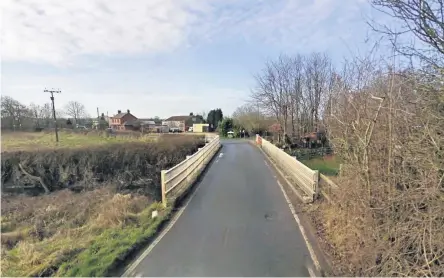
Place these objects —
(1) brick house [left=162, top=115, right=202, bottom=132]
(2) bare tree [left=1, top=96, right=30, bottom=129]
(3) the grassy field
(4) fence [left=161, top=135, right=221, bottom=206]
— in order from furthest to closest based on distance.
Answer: (1) brick house [left=162, top=115, right=202, bottom=132] → (2) bare tree [left=1, top=96, right=30, bottom=129] → (3) the grassy field → (4) fence [left=161, top=135, right=221, bottom=206]

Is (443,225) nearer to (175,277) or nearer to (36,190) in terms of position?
(175,277)

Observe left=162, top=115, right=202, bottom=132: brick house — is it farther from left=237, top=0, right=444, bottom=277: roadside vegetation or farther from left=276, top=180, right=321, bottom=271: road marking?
left=237, top=0, right=444, bottom=277: roadside vegetation

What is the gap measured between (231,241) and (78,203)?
14.8m

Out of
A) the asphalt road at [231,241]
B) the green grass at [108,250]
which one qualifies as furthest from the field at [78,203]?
the asphalt road at [231,241]

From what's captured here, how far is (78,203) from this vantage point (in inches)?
698

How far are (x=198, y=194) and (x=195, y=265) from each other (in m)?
5.46

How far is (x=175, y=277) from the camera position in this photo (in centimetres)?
431

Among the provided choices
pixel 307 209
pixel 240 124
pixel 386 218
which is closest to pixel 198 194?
pixel 307 209

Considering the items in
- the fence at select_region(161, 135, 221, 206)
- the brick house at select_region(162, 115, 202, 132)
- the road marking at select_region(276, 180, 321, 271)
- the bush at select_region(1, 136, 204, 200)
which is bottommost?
the bush at select_region(1, 136, 204, 200)

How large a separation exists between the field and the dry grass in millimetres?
17

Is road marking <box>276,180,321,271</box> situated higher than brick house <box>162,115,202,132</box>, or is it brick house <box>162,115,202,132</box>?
brick house <box>162,115,202,132</box>

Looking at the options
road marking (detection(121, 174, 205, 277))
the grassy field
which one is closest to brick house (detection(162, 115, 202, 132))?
the grassy field

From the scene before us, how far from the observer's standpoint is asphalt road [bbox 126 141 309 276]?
15.0 ft

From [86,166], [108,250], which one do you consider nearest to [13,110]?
[86,166]
